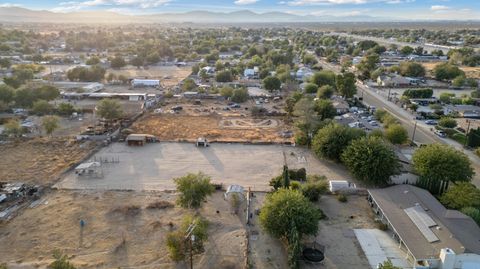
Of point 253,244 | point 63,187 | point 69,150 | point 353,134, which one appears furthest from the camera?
point 69,150

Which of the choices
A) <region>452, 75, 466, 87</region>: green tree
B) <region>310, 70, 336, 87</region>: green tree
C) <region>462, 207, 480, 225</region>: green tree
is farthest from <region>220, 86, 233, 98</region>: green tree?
<region>452, 75, 466, 87</region>: green tree

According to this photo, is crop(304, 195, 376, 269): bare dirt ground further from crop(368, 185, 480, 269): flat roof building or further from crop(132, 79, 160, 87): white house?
crop(132, 79, 160, 87): white house

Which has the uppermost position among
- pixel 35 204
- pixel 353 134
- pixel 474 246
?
pixel 353 134

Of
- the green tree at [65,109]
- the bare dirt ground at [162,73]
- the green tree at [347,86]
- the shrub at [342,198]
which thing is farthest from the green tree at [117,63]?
the shrub at [342,198]

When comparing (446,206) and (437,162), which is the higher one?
(437,162)

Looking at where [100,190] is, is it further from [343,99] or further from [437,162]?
A: [343,99]

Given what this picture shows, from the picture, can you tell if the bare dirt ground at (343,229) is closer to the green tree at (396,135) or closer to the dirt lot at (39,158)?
the green tree at (396,135)

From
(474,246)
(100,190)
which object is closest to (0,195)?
(100,190)
